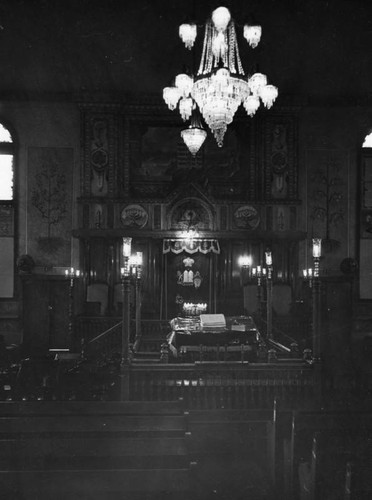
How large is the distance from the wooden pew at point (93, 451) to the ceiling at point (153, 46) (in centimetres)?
1004

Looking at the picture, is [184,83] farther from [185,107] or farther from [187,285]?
[187,285]

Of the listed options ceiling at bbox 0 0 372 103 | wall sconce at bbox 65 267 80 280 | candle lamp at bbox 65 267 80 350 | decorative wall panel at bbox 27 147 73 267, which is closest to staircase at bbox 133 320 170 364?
candle lamp at bbox 65 267 80 350

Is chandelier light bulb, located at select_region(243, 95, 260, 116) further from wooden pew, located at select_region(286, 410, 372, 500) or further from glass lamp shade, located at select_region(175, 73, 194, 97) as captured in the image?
wooden pew, located at select_region(286, 410, 372, 500)

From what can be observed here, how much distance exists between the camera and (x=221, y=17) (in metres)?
9.12

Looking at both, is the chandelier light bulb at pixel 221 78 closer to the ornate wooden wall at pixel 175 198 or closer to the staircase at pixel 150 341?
the staircase at pixel 150 341

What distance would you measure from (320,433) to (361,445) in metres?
0.73

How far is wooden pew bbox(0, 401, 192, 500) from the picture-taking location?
18.0 ft

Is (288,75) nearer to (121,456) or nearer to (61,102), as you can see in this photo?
(61,102)

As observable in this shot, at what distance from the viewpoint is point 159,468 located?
19.3ft

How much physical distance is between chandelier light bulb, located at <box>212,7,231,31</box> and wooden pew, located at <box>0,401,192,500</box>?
6.13 metres

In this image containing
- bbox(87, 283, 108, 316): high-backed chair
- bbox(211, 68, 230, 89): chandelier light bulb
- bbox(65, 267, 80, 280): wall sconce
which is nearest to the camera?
bbox(211, 68, 230, 89): chandelier light bulb

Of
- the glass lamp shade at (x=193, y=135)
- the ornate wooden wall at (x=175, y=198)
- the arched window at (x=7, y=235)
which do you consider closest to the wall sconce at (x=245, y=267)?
the ornate wooden wall at (x=175, y=198)

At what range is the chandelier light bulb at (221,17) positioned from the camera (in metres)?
9.11

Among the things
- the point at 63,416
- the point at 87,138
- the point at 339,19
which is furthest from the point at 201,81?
the point at 87,138
